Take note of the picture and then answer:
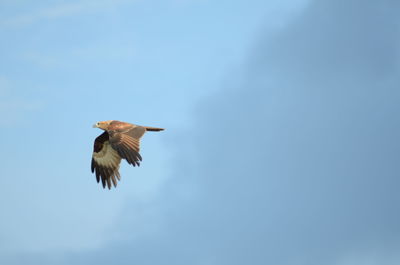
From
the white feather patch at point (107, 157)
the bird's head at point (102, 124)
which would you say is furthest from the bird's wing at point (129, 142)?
the white feather patch at point (107, 157)

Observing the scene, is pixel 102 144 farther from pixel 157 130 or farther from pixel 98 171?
pixel 157 130

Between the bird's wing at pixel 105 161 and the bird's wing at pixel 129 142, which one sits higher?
the bird's wing at pixel 105 161

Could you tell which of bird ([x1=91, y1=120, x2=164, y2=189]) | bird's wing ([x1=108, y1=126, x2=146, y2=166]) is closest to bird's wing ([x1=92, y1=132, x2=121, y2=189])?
bird ([x1=91, y1=120, x2=164, y2=189])

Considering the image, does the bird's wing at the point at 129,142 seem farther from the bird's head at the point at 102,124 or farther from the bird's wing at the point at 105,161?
the bird's wing at the point at 105,161

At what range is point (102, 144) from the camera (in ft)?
96.6

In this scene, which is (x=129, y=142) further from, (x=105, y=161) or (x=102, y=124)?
(x=105, y=161)

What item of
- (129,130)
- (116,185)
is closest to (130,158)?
(129,130)

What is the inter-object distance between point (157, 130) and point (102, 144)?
9.85ft

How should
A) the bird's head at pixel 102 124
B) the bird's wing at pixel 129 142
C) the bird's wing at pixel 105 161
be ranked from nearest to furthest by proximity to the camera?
the bird's wing at pixel 129 142, the bird's head at pixel 102 124, the bird's wing at pixel 105 161

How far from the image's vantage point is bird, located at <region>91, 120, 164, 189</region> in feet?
83.7

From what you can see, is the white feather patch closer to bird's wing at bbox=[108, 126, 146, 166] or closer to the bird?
the bird

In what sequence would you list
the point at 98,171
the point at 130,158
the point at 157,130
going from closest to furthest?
the point at 130,158, the point at 157,130, the point at 98,171

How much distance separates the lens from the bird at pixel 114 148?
1004 inches

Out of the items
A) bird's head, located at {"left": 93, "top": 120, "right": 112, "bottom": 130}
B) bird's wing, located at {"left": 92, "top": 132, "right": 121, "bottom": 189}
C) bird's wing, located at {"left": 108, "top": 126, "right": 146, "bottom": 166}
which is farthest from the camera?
bird's wing, located at {"left": 92, "top": 132, "right": 121, "bottom": 189}
